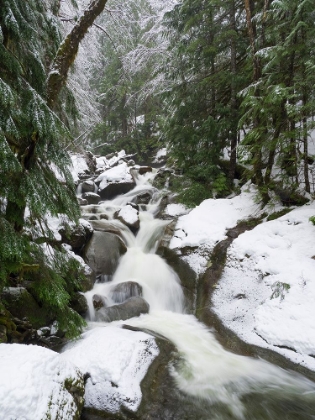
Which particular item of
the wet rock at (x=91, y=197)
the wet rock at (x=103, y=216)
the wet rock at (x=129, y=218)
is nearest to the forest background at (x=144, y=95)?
the wet rock at (x=129, y=218)

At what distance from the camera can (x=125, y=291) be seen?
748 cm

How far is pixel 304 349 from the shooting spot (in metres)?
4.70

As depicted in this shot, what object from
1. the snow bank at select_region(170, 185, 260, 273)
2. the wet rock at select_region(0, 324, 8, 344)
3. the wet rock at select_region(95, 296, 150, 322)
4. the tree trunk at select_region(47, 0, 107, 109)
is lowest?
the wet rock at select_region(95, 296, 150, 322)

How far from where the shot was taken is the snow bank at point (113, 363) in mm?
3627

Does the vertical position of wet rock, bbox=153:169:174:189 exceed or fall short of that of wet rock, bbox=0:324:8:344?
it exceeds it

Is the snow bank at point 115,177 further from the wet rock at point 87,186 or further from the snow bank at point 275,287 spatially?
the snow bank at point 275,287

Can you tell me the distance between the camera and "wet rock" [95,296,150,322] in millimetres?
6465

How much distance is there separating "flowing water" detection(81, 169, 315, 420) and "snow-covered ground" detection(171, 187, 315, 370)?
0.56 metres

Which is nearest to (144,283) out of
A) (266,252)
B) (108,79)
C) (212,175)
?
(266,252)

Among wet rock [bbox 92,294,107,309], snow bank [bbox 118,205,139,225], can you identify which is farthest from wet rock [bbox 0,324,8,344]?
snow bank [bbox 118,205,139,225]

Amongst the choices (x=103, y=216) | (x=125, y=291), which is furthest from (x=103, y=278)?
(x=103, y=216)

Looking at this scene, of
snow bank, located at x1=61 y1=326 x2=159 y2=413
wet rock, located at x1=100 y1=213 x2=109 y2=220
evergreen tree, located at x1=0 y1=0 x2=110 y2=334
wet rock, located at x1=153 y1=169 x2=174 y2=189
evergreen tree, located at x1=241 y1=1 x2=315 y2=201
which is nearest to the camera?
evergreen tree, located at x1=0 y1=0 x2=110 y2=334

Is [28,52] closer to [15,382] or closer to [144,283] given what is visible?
[15,382]

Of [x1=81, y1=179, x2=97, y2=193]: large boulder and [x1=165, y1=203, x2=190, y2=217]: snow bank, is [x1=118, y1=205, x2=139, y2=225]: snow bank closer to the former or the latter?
[x1=165, y1=203, x2=190, y2=217]: snow bank
